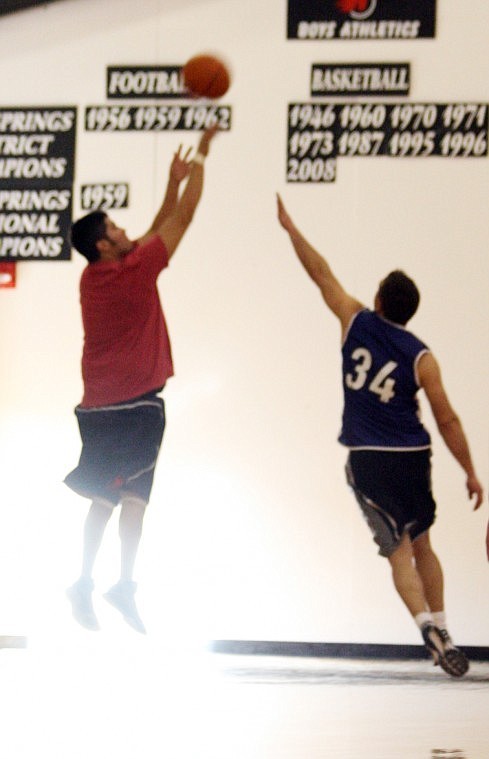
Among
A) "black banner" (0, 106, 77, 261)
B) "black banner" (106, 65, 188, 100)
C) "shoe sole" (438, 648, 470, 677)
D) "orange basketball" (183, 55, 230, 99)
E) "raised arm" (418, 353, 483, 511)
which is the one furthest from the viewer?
"black banner" (0, 106, 77, 261)

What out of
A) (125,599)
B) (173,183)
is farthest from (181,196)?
(125,599)

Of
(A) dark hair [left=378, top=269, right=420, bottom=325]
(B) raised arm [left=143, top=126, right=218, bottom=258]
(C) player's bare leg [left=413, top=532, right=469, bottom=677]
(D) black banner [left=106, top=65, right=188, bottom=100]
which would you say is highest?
(D) black banner [left=106, top=65, right=188, bottom=100]

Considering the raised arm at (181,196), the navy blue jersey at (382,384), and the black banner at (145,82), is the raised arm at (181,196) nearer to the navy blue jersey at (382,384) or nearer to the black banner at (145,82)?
the navy blue jersey at (382,384)

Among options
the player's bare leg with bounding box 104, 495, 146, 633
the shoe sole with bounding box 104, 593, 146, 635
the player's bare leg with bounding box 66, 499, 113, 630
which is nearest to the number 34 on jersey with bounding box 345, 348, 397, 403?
the player's bare leg with bounding box 104, 495, 146, 633

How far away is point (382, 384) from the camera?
16.4 feet

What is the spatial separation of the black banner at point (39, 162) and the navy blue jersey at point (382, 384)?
2.87 m

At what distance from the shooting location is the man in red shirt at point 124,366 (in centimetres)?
508

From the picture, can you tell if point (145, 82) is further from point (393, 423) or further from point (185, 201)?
point (393, 423)

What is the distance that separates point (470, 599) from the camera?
716 cm

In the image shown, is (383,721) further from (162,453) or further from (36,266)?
(36,266)

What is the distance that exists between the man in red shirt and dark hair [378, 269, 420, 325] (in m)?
0.81

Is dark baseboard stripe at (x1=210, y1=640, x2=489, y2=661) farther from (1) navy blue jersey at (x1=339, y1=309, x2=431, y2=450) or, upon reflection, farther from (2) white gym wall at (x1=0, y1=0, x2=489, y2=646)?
(1) navy blue jersey at (x1=339, y1=309, x2=431, y2=450)

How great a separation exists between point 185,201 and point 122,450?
3.25 feet

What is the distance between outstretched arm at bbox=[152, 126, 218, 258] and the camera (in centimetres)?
505
